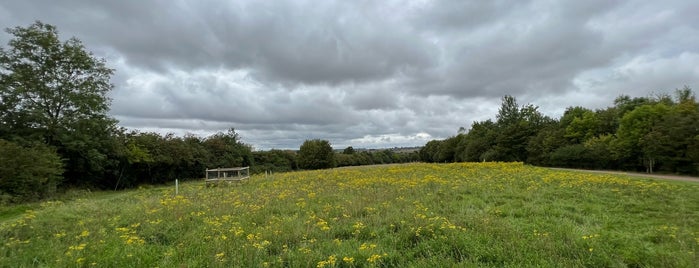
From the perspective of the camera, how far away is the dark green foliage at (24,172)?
17719mm

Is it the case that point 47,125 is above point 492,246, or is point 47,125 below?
above

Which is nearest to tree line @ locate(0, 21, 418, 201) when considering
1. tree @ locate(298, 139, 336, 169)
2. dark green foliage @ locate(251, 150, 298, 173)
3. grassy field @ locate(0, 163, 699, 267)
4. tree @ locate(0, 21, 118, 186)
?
tree @ locate(0, 21, 118, 186)

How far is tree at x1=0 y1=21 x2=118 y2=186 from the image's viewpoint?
24344mm

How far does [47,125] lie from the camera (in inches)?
1001

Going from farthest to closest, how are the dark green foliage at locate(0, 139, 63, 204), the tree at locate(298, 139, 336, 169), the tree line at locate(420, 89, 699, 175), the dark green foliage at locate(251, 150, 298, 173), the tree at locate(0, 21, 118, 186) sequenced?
the tree at locate(298, 139, 336, 169) → the dark green foliage at locate(251, 150, 298, 173) → the tree line at locate(420, 89, 699, 175) → the tree at locate(0, 21, 118, 186) → the dark green foliage at locate(0, 139, 63, 204)

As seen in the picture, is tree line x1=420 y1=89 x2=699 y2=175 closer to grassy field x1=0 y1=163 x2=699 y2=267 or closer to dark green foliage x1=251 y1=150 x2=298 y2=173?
grassy field x1=0 y1=163 x2=699 y2=267

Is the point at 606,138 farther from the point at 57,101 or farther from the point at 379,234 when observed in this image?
the point at 57,101

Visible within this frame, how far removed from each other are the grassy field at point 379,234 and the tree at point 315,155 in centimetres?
6163

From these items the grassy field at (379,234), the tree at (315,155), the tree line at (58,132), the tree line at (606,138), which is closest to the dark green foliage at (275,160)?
the tree at (315,155)

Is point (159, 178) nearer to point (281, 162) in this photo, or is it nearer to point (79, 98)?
point (79, 98)

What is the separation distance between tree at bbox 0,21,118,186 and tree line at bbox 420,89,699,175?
48076mm

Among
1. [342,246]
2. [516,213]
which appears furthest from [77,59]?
[516,213]

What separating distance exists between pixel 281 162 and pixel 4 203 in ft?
183

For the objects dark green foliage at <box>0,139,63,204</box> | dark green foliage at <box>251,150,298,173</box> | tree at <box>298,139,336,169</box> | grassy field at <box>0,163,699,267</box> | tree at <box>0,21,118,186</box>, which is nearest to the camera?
grassy field at <box>0,163,699,267</box>
